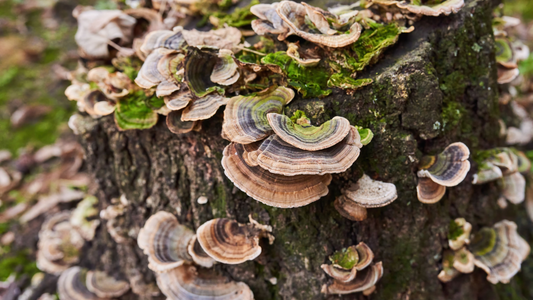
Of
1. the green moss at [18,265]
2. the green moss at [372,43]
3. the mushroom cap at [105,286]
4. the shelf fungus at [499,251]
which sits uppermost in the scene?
the green moss at [372,43]

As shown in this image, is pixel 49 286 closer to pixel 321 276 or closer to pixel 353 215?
pixel 321 276

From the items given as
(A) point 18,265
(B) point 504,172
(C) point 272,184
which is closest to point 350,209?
(C) point 272,184

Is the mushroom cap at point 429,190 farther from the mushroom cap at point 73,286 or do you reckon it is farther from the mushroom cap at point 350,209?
the mushroom cap at point 73,286

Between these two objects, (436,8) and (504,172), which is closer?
(436,8)

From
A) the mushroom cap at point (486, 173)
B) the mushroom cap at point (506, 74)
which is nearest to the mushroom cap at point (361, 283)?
the mushroom cap at point (486, 173)

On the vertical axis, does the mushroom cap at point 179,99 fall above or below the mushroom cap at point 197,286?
above

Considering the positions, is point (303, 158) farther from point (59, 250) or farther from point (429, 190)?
point (59, 250)
